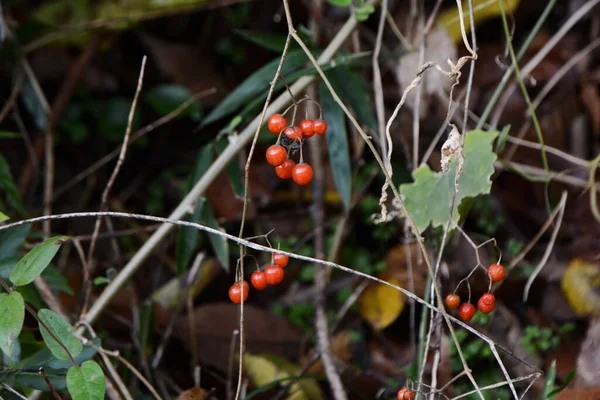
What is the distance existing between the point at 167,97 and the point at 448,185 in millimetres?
1078

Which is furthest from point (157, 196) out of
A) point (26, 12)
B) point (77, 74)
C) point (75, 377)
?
point (75, 377)

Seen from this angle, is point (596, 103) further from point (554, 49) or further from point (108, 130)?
point (108, 130)

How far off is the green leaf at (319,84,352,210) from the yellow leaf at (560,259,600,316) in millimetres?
555

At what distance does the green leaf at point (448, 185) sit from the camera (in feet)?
3.93

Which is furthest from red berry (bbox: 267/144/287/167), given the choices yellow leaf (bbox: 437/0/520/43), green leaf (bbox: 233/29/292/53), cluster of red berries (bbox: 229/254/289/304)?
yellow leaf (bbox: 437/0/520/43)

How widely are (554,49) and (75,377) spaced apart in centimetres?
172

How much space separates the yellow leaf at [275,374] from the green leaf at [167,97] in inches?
32.5

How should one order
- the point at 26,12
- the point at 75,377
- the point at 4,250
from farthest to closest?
the point at 26,12 < the point at 4,250 < the point at 75,377

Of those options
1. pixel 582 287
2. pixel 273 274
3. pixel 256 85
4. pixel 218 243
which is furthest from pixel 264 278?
pixel 582 287

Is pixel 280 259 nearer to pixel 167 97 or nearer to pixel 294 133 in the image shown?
pixel 294 133

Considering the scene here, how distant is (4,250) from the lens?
119 centimetres

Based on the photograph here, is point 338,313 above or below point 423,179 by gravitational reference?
below

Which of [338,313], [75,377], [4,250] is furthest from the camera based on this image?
[338,313]

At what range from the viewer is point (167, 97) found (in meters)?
2.03
